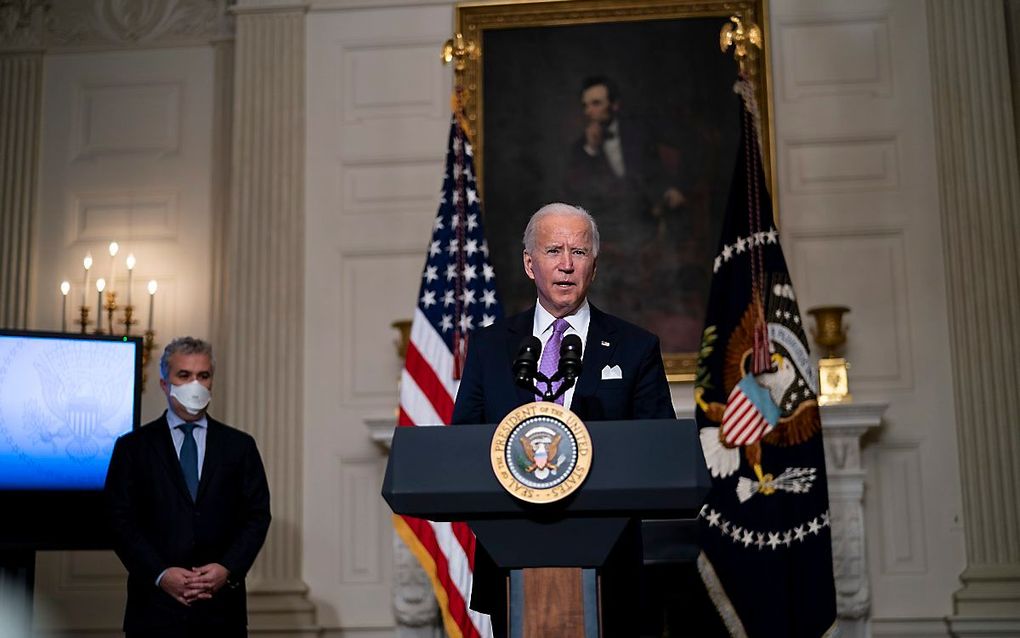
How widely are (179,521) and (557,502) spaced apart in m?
2.52

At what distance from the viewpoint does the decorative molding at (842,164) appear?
6363mm

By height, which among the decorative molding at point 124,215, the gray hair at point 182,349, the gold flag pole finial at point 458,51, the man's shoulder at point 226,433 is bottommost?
the man's shoulder at point 226,433

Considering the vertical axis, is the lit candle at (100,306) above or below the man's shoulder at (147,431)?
above

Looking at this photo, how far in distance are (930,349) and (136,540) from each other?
417 centimetres

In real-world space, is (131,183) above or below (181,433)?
above

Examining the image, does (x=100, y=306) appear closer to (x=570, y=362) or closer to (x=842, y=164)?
(x=842, y=164)

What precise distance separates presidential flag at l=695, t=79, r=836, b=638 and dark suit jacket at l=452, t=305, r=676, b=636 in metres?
2.73

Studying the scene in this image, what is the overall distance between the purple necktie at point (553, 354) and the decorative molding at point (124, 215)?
476cm

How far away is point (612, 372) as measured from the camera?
2.54m

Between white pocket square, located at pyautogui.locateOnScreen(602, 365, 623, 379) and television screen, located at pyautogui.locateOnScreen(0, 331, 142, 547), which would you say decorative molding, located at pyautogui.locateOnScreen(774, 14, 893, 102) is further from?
white pocket square, located at pyautogui.locateOnScreen(602, 365, 623, 379)

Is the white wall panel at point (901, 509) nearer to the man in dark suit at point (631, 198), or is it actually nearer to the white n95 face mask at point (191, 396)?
the man in dark suit at point (631, 198)

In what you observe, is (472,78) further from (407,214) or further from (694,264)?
(694,264)

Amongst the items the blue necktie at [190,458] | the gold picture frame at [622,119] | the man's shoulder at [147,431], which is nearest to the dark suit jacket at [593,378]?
the blue necktie at [190,458]

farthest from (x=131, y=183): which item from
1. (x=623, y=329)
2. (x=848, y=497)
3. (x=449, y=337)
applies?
(x=623, y=329)
